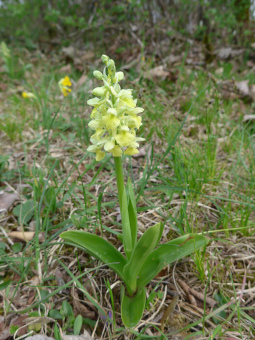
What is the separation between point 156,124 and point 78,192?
3.44 ft

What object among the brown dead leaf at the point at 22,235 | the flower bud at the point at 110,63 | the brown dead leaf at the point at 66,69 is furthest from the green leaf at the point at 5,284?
the brown dead leaf at the point at 66,69

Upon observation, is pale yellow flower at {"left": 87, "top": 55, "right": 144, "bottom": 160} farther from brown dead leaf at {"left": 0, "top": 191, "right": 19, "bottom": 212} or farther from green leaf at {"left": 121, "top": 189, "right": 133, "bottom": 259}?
brown dead leaf at {"left": 0, "top": 191, "right": 19, "bottom": 212}

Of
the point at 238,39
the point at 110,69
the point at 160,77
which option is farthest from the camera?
the point at 238,39

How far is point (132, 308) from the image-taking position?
130 cm

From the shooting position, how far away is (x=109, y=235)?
1753mm

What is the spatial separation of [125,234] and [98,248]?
0.17 m

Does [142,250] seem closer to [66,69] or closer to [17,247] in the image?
[17,247]

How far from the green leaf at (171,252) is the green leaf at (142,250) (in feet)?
0.26

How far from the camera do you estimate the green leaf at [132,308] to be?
1.24 m

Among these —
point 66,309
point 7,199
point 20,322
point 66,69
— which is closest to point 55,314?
point 66,309

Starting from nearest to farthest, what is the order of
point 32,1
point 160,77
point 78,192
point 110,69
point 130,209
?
point 110,69 < point 130,209 < point 78,192 < point 160,77 < point 32,1

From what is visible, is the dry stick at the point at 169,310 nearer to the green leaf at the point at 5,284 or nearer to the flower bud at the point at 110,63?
the green leaf at the point at 5,284

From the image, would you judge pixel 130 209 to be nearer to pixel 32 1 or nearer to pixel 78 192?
pixel 78 192

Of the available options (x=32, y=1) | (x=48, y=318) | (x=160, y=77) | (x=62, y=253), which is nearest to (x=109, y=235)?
(x=62, y=253)
